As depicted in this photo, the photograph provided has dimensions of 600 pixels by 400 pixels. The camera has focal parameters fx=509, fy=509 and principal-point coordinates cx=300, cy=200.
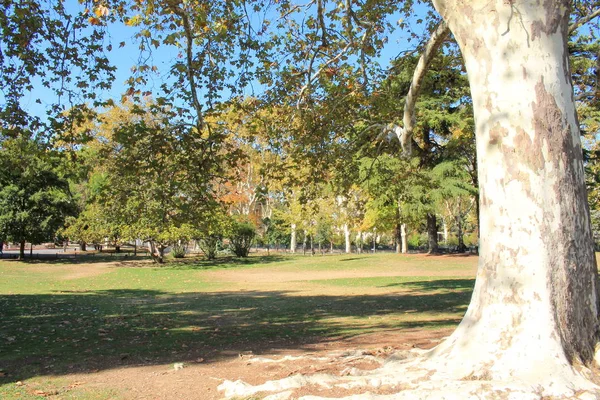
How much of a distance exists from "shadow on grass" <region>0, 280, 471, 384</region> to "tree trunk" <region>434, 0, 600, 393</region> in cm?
417

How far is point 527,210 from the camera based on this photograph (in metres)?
4.47

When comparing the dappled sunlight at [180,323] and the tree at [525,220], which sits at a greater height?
the tree at [525,220]

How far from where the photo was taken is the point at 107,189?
10477 mm

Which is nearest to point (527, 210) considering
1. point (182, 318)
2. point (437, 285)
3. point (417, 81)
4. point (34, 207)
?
point (417, 81)

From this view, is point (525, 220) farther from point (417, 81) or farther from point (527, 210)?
point (417, 81)

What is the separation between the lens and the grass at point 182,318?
7543 mm

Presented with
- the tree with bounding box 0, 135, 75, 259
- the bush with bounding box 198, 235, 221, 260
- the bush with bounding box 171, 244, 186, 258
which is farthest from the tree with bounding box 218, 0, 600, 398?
the bush with bounding box 171, 244, 186, 258

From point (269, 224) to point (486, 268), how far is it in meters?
59.0

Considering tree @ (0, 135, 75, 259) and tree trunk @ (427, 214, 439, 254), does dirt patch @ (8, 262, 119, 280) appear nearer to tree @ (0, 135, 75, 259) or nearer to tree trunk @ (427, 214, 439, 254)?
tree @ (0, 135, 75, 259)

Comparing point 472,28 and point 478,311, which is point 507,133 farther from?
point 478,311

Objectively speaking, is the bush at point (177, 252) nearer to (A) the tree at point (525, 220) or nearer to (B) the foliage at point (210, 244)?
(B) the foliage at point (210, 244)

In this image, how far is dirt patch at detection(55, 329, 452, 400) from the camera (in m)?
5.43

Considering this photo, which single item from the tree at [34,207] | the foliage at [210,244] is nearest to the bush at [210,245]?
the foliage at [210,244]

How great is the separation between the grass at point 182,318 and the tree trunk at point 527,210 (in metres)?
4.03
